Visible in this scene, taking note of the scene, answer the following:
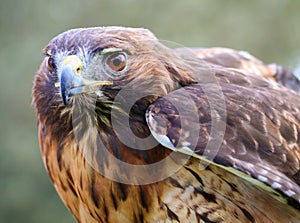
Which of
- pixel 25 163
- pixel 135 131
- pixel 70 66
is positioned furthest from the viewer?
pixel 25 163

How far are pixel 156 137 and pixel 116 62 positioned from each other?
15.4 inches

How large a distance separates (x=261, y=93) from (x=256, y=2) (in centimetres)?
595

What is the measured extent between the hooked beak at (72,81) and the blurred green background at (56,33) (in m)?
5.27

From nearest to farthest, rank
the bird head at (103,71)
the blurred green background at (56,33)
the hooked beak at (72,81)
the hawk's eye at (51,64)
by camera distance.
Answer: the hooked beak at (72,81)
the bird head at (103,71)
the hawk's eye at (51,64)
the blurred green background at (56,33)

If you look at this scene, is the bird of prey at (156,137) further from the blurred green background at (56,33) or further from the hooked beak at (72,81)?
the blurred green background at (56,33)

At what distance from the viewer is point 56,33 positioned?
8594 millimetres

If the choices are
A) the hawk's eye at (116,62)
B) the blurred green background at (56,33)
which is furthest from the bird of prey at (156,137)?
the blurred green background at (56,33)

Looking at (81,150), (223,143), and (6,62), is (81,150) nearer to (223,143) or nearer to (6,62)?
(223,143)

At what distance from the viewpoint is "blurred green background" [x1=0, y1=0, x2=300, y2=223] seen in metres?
8.03

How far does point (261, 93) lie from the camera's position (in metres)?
3.40

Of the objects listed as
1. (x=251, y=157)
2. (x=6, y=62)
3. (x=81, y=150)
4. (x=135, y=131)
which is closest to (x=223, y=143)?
(x=251, y=157)

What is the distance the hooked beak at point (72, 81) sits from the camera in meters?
2.79

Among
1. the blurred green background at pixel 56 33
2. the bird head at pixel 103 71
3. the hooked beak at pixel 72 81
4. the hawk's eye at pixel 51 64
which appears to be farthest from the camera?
the blurred green background at pixel 56 33

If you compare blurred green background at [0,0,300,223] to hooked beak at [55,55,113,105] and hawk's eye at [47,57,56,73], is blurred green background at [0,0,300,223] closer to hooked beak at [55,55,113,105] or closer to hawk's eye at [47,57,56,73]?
hawk's eye at [47,57,56,73]
